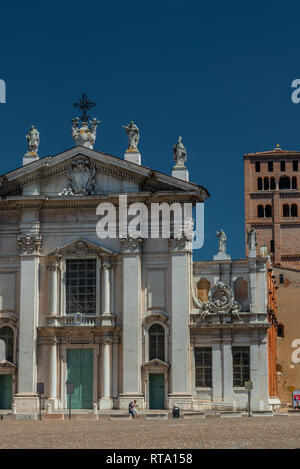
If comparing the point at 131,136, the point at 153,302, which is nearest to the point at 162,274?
the point at 153,302

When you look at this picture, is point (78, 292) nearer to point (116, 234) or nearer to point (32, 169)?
point (116, 234)

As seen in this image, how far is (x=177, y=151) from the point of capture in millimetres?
49656

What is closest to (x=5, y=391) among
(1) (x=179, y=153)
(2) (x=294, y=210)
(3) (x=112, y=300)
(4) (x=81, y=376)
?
(4) (x=81, y=376)

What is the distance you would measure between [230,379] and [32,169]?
15.0 metres

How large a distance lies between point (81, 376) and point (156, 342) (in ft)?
14.0

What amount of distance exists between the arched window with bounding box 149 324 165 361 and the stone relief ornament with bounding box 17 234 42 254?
736 centimetres

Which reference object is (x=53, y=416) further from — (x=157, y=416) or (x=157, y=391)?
(x=157, y=391)

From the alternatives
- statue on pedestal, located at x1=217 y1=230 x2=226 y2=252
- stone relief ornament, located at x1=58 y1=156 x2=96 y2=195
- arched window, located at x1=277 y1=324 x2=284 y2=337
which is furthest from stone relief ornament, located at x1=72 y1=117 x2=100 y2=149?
arched window, located at x1=277 y1=324 x2=284 y2=337

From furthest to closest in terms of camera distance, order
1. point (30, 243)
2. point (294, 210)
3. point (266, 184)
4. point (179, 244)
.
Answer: point (266, 184) → point (294, 210) → point (30, 243) → point (179, 244)

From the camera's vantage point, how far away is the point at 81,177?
163 feet

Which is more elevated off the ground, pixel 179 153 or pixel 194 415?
pixel 179 153

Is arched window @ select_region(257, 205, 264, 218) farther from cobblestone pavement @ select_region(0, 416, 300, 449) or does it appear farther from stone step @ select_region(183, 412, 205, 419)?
cobblestone pavement @ select_region(0, 416, 300, 449)

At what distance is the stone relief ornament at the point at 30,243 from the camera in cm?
4897

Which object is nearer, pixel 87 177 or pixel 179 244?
pixel 179 244
